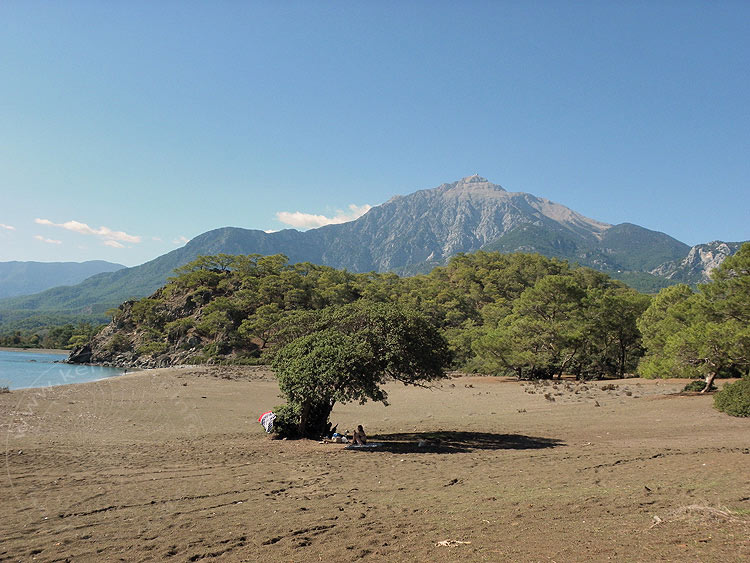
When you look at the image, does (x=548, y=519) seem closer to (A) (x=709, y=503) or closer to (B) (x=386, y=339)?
(A) (x=709, y=503)

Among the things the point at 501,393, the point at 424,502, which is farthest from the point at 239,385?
the point at 424,502

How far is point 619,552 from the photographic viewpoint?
17.5 feet

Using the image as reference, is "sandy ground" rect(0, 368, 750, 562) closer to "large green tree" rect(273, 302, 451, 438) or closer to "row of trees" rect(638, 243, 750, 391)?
"large green tree" rect(273, 302, 451, 438)

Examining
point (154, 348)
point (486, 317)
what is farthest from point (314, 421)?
point (154, 348)

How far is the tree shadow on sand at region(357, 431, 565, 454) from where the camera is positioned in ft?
46.9

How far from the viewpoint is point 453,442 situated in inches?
611

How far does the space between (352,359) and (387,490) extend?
5.67 meters

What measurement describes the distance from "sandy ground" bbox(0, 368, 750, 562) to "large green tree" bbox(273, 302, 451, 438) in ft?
4.86

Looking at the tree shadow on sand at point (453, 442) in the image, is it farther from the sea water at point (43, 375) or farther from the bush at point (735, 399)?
the sea water at point (43, 375)

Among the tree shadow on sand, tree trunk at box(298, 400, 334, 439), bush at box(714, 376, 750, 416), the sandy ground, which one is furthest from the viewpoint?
bush at box(714, 376, 750, 416)

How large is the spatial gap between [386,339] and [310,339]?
275cm

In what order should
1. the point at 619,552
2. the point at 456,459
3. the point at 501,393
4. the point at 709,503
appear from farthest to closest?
the point at 501,393 → the point at 456,459 → the point at 709,503 → the point at 619,552

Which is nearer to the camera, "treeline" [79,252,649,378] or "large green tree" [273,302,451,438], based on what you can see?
"large green tree" [273,302,451,438]

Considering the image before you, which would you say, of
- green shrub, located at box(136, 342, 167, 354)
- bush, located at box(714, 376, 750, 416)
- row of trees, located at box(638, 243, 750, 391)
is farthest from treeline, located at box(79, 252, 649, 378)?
bush, located at box(714, 376, 750, 416)
